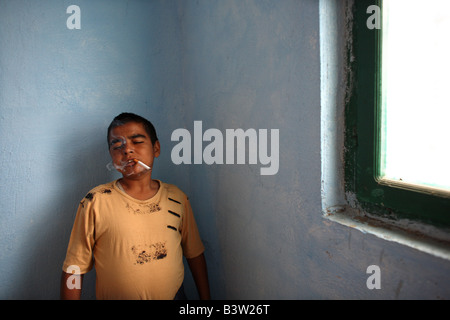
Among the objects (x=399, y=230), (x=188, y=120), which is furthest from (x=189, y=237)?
(x=399, y=230)

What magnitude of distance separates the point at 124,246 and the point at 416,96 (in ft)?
3.12

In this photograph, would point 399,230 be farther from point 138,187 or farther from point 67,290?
point 67,290

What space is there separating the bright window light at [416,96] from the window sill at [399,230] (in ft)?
0.29

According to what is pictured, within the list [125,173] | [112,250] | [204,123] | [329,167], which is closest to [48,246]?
[112,250]

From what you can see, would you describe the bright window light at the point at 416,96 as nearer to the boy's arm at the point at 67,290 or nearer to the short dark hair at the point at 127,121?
the short dark hair at the point at 127,121

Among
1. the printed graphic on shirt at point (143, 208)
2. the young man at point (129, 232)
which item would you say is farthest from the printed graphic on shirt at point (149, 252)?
the printed graphic on shirt at point (143, 208)

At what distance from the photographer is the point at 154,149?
111 centimetres

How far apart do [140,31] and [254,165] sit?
2.78 feet

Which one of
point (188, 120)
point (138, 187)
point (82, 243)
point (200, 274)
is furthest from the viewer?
point (188, 120)

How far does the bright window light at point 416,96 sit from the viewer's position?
566 millimetres

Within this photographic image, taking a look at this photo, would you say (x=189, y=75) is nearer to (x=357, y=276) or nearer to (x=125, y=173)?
(x=125, y=173)

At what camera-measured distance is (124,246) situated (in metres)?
0.95

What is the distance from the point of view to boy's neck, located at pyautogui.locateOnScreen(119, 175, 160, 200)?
3.37ft

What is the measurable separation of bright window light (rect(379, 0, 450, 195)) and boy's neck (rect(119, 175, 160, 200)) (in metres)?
A: 0.78
